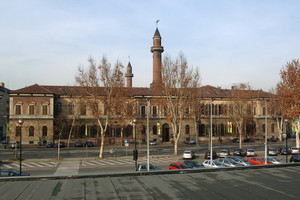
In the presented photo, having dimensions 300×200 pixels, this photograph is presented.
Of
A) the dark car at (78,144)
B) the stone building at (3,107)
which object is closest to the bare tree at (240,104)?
the dark car at (78,144)

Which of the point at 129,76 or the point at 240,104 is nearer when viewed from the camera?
the point at 240,104

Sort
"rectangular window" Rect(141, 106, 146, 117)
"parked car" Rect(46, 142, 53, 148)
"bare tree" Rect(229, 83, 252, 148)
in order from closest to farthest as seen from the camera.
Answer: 1. "bare tree" Rect(229, 83, 252, 148)
2. "parked car" Rect(46, 142, 53, 148)
3. "rectangular window" Rect(141, 106, 146, 117)

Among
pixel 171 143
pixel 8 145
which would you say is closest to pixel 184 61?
pixel 171 143

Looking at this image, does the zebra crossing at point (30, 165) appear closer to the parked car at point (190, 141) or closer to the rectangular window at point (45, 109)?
the rectangular window at point (45, 109)

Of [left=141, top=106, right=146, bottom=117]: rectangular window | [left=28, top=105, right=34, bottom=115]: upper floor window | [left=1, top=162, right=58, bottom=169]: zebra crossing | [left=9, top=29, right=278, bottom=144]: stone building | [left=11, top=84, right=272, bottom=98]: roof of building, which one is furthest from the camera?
[left=141, top=106, right=146, bottom=117]: rectangular window

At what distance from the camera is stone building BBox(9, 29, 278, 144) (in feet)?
227

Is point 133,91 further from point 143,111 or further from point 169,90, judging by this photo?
point 169,90

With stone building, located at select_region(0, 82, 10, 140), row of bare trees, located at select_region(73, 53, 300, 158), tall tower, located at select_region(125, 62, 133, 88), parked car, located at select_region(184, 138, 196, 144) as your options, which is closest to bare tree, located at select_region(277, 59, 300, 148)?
row of bare trees, located at select_region(73, 53, 300, 158)

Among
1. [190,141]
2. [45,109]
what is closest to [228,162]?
[190,141]

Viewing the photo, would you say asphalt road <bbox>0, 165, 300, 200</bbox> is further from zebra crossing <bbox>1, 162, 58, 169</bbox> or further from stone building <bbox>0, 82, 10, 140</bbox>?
stone building <bbox>0, 82, 10, 140</bbox>

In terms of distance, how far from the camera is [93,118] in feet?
242

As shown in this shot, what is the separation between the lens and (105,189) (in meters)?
15.5

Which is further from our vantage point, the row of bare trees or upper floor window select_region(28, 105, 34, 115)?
upper floor window select_region(28, 105, 34, 115)

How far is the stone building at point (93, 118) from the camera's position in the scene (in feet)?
227
